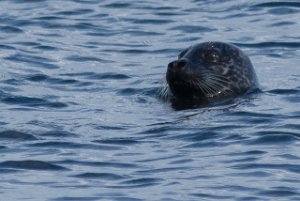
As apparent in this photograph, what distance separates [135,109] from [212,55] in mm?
1839

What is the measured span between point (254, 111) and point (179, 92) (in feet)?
5.02

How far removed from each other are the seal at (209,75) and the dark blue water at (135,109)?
0.92 feet

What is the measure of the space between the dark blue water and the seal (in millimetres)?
281

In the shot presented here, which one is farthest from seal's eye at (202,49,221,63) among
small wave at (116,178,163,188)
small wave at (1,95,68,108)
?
small wave at (116,178,163,188)

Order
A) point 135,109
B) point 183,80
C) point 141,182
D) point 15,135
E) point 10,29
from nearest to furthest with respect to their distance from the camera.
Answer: point 141,182 → point 15,135 → point 135,109 → point 183,80 → point 10,29

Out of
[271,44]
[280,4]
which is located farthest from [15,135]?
[280,4]

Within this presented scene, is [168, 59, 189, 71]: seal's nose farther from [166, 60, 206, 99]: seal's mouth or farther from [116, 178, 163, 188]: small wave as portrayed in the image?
[116, 178, 163, 188]: small wave

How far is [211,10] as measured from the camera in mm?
22594

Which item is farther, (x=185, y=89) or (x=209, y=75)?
(x=209, y=75)

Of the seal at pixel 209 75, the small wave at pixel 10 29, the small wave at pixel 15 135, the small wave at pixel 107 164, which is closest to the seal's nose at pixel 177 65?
the seal at pixel 209 75

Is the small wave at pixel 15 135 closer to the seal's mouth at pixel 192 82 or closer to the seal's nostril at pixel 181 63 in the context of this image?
the seal's mouth at pixel 192 82

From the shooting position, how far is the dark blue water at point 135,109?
12.1 metres

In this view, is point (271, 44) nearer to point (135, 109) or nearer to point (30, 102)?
point (135, 109)

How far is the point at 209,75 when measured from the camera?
1700 centimetres
